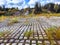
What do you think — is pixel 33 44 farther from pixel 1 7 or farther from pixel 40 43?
pixel 1 7

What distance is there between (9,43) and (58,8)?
6215mm

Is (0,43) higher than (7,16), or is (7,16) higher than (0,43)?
(0,43)

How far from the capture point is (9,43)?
264 cm

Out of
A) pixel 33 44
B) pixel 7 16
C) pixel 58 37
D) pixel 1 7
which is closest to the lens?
pixel 33 44

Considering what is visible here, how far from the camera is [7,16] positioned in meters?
9.59

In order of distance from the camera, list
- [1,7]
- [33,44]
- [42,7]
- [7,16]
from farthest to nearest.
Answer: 1. [7,16]
2. [1,7]
3. [42,7]
4. [33,44]

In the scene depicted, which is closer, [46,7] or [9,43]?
[9,43]

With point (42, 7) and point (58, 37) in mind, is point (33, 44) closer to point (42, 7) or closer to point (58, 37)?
point (58, 37)

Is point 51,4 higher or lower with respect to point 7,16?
higher

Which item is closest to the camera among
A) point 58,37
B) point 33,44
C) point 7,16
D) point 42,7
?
point 33,44

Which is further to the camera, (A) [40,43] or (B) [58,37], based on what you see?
(B) [58,37]

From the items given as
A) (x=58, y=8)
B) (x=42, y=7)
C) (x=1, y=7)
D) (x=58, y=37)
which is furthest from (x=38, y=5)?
(x=58, y=37)

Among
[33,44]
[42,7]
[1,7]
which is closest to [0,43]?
[33,44]

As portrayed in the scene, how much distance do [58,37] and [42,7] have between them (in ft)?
16.2
